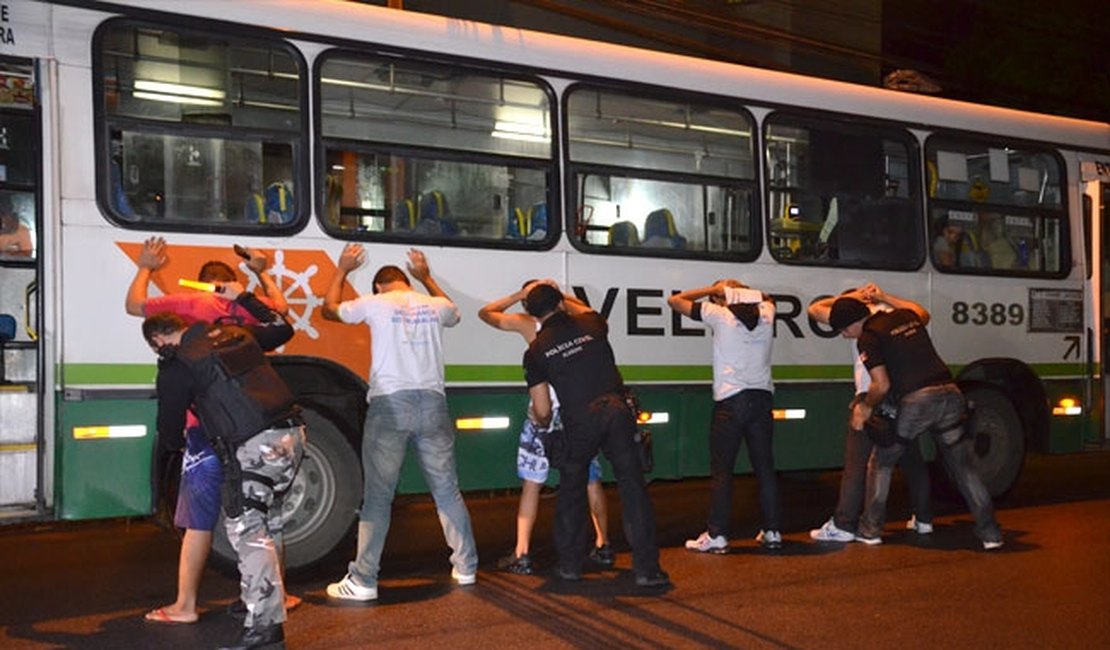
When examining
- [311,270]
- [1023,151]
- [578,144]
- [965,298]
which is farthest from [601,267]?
[1023,151]

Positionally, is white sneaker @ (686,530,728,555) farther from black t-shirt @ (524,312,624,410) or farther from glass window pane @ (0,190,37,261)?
glass window pane @ (0,190,37,261)

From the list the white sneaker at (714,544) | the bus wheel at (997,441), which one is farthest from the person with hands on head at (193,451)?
the bus wheel at (997,441)

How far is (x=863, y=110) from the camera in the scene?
1134 centimetres

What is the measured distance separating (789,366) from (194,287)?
15.6 feet

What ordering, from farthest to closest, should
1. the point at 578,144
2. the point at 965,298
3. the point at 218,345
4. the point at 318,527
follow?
the point at 965,298
the point at 578,144
the point at 318,527
the point at 218,345

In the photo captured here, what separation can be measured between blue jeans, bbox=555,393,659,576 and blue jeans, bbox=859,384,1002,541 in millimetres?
2249

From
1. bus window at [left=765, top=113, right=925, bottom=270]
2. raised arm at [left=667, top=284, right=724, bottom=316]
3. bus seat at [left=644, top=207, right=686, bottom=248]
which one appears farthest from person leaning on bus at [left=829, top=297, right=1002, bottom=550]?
bus seat at [left=644, top=207, right=686, bottom=248]

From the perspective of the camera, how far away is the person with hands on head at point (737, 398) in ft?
31.4

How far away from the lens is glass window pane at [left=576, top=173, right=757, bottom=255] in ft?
32.2

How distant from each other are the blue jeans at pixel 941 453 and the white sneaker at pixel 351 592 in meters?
3.81

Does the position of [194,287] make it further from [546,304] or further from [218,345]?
[546,304]

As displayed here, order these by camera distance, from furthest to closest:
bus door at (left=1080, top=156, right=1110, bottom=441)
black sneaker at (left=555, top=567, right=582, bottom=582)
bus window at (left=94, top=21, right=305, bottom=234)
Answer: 1. bus door at (left=1080, top=156, right=1110, bottom=441)
2. black sneaker at (left=555, top=567, right=582, bottom=582)
3. bus window at (left=94, top=21, right=305, bottom=234)

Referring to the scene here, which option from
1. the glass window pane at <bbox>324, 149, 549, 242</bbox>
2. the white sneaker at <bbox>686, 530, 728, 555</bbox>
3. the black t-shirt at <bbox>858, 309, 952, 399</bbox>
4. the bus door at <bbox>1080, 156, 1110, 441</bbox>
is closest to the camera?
the glass window pane at <bbox>324, 149, 549, 242</bbox>

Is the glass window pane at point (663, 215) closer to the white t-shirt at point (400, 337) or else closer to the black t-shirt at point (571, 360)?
the black t-shirt at point (571, 360)
